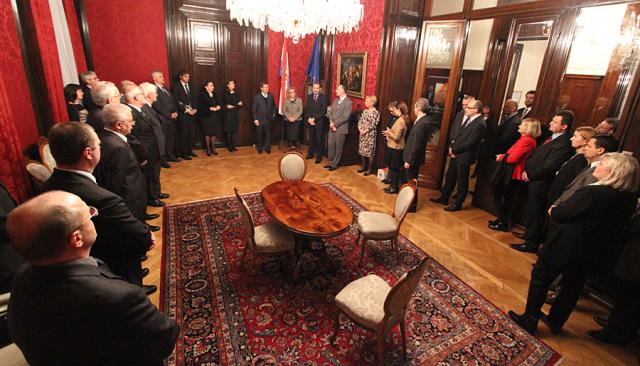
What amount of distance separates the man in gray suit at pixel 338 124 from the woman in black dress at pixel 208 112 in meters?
2.55

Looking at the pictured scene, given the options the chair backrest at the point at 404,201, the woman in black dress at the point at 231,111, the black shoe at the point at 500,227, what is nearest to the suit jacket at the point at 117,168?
the chair backrest at the point at 404,201

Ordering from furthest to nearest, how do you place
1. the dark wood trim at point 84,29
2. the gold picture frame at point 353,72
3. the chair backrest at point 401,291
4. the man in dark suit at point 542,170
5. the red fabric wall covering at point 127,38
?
the gold picture frame at point 353,72 < the red fabric wall covering at point 127,38 < the dark wood trim at point 84,29 < the man in dark suit at point 542,170 < the chair backrest at point 401,291

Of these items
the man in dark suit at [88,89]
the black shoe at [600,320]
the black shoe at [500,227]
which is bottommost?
the black shoe at [600,320]

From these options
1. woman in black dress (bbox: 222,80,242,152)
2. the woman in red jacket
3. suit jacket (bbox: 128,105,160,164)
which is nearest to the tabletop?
suit jacket (bbox: 128,105,160,164)

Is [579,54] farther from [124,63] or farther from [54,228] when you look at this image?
[124,63]

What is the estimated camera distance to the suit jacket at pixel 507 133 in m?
4.66

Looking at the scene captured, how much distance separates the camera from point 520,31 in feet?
14.5

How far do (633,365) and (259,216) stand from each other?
3.93 metres

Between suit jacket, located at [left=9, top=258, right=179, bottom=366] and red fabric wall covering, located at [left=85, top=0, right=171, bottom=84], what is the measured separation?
6.35m

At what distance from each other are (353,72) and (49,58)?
510 centimetres

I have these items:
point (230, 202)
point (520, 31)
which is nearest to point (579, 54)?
point (520, 31)

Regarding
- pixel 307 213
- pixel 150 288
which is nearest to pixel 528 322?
pixel 307 213

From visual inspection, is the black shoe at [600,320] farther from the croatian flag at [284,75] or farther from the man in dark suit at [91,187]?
the croatian flag at [284,75]

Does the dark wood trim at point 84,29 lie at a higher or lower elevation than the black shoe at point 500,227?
higher
